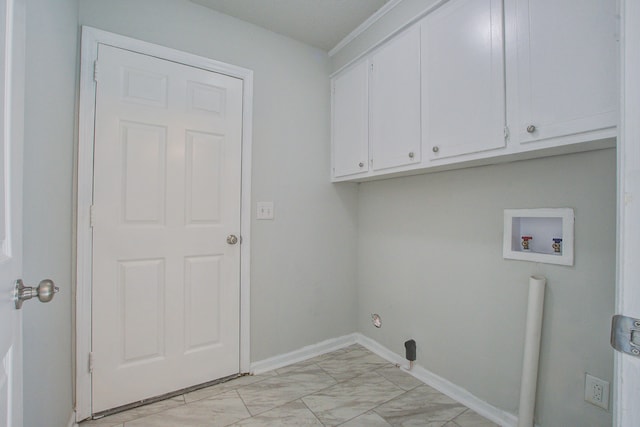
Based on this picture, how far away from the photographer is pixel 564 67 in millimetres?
1134

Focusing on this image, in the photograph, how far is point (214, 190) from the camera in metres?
1.96

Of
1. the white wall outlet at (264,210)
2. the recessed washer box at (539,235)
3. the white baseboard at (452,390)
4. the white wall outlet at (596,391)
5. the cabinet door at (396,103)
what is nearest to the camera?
the white wall outlet at (596,391)

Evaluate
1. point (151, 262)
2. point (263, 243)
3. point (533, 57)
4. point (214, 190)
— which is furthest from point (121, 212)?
point (533, 57)

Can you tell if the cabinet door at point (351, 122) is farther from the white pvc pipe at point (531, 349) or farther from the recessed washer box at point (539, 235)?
the white pvc pipe at point (531, 349)

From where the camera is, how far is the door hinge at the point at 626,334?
1.87 ft

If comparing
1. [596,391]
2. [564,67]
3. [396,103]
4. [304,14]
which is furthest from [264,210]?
[596,391]

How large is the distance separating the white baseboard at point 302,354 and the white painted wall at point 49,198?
106cm

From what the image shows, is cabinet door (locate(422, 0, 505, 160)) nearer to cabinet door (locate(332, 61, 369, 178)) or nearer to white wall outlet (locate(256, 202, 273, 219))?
cabinet door (locate(332, 61, 369, 178))

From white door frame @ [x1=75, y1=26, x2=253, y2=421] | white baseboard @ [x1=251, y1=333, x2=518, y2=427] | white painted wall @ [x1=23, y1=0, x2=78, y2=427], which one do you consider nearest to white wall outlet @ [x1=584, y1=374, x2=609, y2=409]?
white baseboard @ [x1=251, y1=333, x2=518, y2=427]

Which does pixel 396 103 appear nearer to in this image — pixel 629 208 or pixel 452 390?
pixel 629 208

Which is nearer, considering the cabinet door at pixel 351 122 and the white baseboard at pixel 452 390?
the white baseboard at pixel 452 390

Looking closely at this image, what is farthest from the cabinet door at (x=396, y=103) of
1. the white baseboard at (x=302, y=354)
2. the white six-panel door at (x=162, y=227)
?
the white baseboard at (x=302, y=354)

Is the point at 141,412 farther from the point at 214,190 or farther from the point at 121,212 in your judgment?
the point at 214,190

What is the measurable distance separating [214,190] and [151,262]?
58 cm
